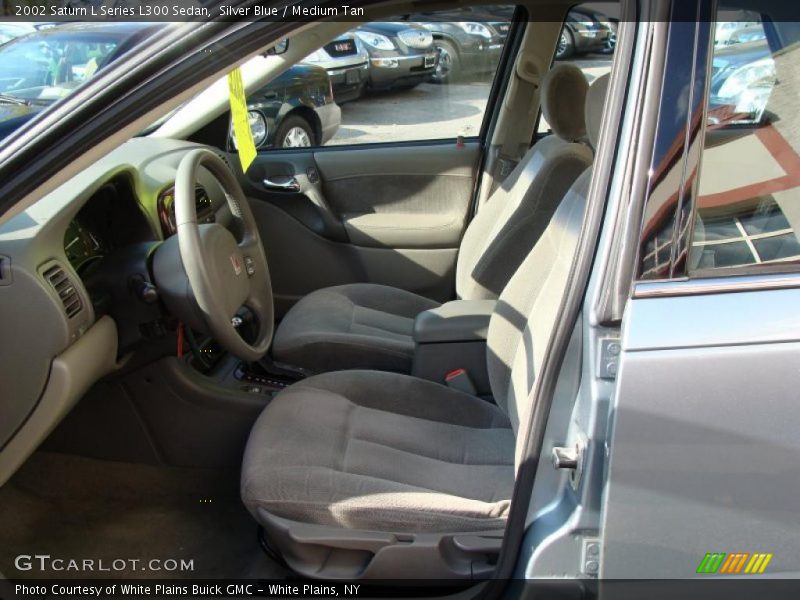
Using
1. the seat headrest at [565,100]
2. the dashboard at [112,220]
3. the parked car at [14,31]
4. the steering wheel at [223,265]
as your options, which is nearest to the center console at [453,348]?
the steering wheel at [223,265]

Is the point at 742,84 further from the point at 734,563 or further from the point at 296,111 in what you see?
the point at 296,111

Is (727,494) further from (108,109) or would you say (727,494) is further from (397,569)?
(108,109)

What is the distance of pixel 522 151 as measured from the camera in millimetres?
2979

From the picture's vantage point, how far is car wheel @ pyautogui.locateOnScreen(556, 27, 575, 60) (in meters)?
2.79

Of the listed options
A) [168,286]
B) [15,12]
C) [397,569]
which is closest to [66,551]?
[168,286]

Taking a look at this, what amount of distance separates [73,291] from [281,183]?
1590 mm

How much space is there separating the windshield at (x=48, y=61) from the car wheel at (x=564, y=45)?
1.59 meters

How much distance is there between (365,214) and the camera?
10.4 feet

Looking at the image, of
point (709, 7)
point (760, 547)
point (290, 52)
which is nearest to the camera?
point (709, 7)

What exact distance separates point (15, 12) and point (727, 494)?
3233mm

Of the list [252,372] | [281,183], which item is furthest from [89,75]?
[281,183]

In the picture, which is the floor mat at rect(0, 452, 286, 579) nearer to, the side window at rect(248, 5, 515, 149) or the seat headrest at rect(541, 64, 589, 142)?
the seat headrest at rect(541, 64, 589, 142)

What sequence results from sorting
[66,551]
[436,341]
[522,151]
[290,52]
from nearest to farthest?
[66,551] → [436,341] → [290,52] → [522,151]

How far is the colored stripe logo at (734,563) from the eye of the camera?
45.3 inches
